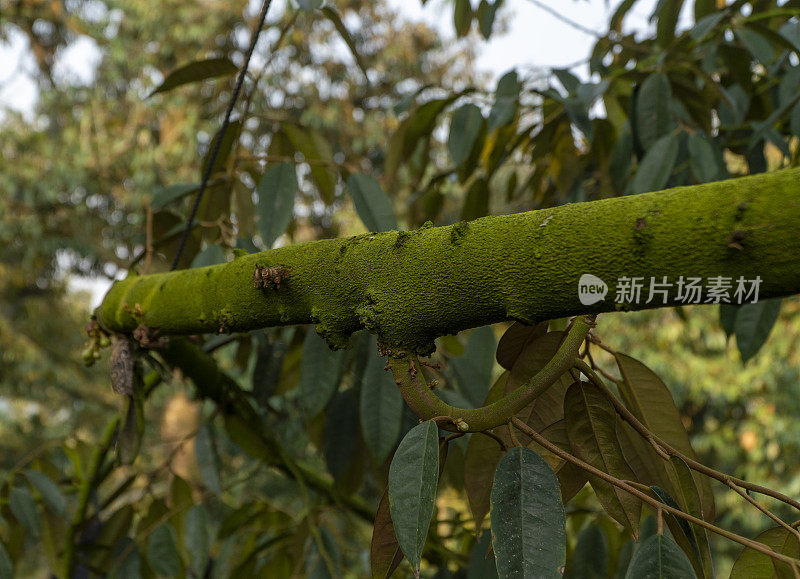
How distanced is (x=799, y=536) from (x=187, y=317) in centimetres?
50

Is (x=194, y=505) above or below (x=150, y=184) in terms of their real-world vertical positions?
below

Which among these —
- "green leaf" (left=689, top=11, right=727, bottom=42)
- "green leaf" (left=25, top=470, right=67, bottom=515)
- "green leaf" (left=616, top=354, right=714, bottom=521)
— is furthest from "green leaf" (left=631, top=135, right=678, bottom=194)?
"green leaf" (left=25, top=470, right=67, bottom=515)

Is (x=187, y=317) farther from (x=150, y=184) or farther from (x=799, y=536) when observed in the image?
(x=150, y=184)

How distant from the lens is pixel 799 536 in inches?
16.2

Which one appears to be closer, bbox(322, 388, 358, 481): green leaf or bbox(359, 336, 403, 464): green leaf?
bbox(359, 336, 403, 464): green leaf

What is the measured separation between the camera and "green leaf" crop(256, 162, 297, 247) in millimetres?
821

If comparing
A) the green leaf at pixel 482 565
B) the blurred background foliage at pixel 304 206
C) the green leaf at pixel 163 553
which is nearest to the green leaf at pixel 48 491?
the blurred background foliage at pixel 304 206

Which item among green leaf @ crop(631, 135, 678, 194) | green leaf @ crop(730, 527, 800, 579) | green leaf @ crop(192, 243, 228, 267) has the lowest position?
green leaf @ crop(730, 527, 800, 579)

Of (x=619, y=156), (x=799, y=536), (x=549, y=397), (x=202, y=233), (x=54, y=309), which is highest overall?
(x=54, y=309)

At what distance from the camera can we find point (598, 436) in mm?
480

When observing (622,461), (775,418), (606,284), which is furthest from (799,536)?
(775,418)

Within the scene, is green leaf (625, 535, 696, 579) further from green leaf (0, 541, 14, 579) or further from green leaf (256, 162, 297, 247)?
green leaf (0, 541, 14, 579)

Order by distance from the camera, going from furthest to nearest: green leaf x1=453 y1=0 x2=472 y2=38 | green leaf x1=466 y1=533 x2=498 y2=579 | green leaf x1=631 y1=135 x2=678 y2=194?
green leaf x1=453 y1=0 x2=472 y2=38
green leaf x1=631 y1=135 x2=678 y2=194
green leaf x1=466 y1=533 x2=498 y2=579

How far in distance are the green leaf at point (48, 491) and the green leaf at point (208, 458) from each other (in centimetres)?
20
